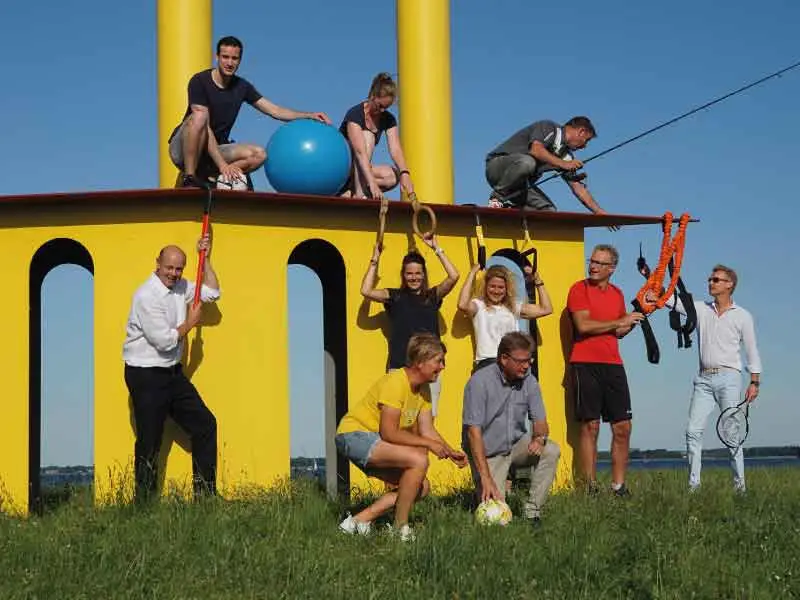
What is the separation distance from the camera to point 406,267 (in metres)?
9.39

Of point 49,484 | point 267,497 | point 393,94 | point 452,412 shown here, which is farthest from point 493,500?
point 49,484

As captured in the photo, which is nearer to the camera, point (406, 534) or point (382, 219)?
point (406, 534)

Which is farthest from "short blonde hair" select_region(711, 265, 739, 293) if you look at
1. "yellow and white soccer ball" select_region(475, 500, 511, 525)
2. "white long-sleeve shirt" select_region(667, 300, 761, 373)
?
"yellow and white soccer ball" select_region(475, 500, 511, 525)

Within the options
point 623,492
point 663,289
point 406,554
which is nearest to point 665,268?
point 663,289

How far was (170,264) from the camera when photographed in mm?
8617

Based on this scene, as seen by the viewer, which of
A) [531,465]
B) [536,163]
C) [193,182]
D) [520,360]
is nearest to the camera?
[520,360]

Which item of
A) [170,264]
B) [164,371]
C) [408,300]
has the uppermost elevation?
[170,264]

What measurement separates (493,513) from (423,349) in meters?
1.10

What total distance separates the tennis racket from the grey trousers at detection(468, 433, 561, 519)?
2.25 m

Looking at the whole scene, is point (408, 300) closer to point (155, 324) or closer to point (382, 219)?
point (382, 219)

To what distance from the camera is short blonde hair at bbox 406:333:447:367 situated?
744cm

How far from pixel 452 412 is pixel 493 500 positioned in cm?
246

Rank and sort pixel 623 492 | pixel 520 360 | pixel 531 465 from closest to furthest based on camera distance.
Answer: pixel 520 360
pixel 531 465
pixel 623 492

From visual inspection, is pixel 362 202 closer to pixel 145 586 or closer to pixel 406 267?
pixel 406 267
